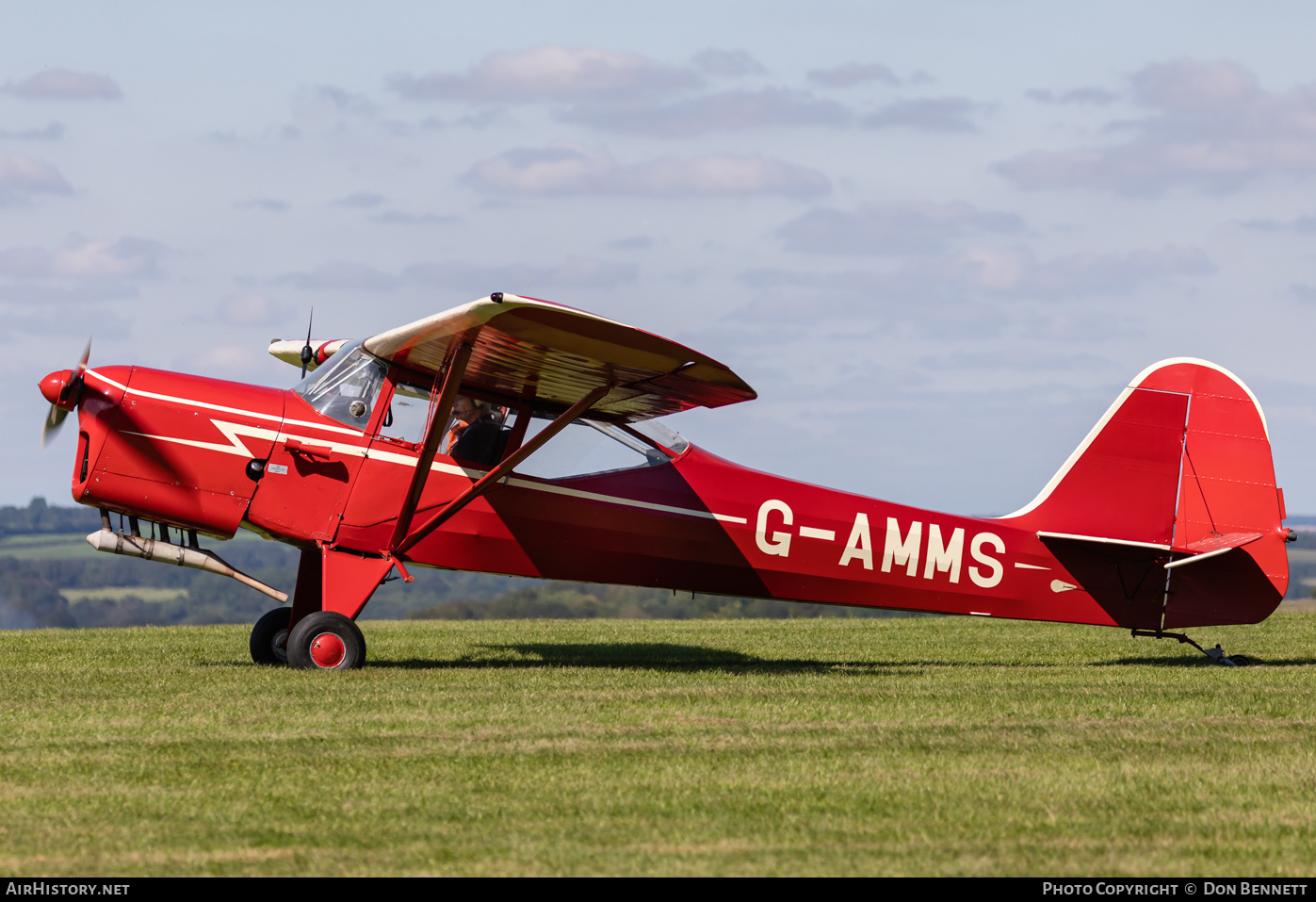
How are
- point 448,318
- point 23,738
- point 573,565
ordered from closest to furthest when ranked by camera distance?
point 23,738 → point 448,318 → point 573,565

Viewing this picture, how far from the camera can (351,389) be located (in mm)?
10945

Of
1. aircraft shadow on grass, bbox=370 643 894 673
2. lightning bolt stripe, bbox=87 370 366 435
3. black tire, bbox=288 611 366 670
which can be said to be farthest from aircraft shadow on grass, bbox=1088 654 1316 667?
lightning bolt stripe, bbox=87 370 366 435

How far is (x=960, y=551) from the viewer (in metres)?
12.1

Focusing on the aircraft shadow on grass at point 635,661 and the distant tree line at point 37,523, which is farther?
the distant tree line at point 37,523

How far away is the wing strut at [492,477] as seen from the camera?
10562 millimetres

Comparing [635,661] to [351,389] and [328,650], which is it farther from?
[351,389]

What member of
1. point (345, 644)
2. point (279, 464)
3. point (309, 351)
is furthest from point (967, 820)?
point (309, 351)

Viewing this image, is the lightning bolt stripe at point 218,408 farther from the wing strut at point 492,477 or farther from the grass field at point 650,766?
the grass field at point 650,766

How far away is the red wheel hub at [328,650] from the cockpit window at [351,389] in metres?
1.70

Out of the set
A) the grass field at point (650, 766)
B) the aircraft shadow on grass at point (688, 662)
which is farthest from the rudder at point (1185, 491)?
the grass field at point (650, 766)

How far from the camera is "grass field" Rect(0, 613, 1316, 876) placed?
5180mm

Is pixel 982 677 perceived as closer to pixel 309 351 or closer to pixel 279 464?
pixel 279 464

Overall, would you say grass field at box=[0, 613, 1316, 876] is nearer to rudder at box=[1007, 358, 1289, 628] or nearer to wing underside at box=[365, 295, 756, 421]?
rudder at box=[1007, 358, 1289, 628]

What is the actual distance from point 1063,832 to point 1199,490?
7591mm
